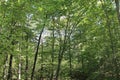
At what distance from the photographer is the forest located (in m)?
13.7

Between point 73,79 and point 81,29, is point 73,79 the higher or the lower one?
the lower one

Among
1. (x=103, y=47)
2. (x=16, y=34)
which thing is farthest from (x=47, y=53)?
(x=16, y=34)

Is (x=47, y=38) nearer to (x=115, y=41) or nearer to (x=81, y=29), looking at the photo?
(x=81, y=29)

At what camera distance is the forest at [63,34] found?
13.7 meters

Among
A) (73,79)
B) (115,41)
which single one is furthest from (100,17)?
(73,79)

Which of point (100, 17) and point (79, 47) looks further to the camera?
point (79, 47)

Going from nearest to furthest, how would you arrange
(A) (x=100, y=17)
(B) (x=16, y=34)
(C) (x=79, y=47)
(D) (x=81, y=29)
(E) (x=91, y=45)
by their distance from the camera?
(B) (x=16, y=34) → (A) (x=100, y=17) → (E) (x=91, y=45) → (D) (x=81, y=29) → (C) (x=79, y=47)

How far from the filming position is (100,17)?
20.8m

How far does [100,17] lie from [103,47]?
161 inches

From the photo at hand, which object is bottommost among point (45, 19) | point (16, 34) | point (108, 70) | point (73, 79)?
point (73, 79)

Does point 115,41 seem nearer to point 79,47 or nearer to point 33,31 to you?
point 33,31

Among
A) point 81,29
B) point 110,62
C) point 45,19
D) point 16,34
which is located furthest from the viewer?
point 81,29

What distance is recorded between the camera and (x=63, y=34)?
82.4 feet

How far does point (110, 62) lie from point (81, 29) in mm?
7138
